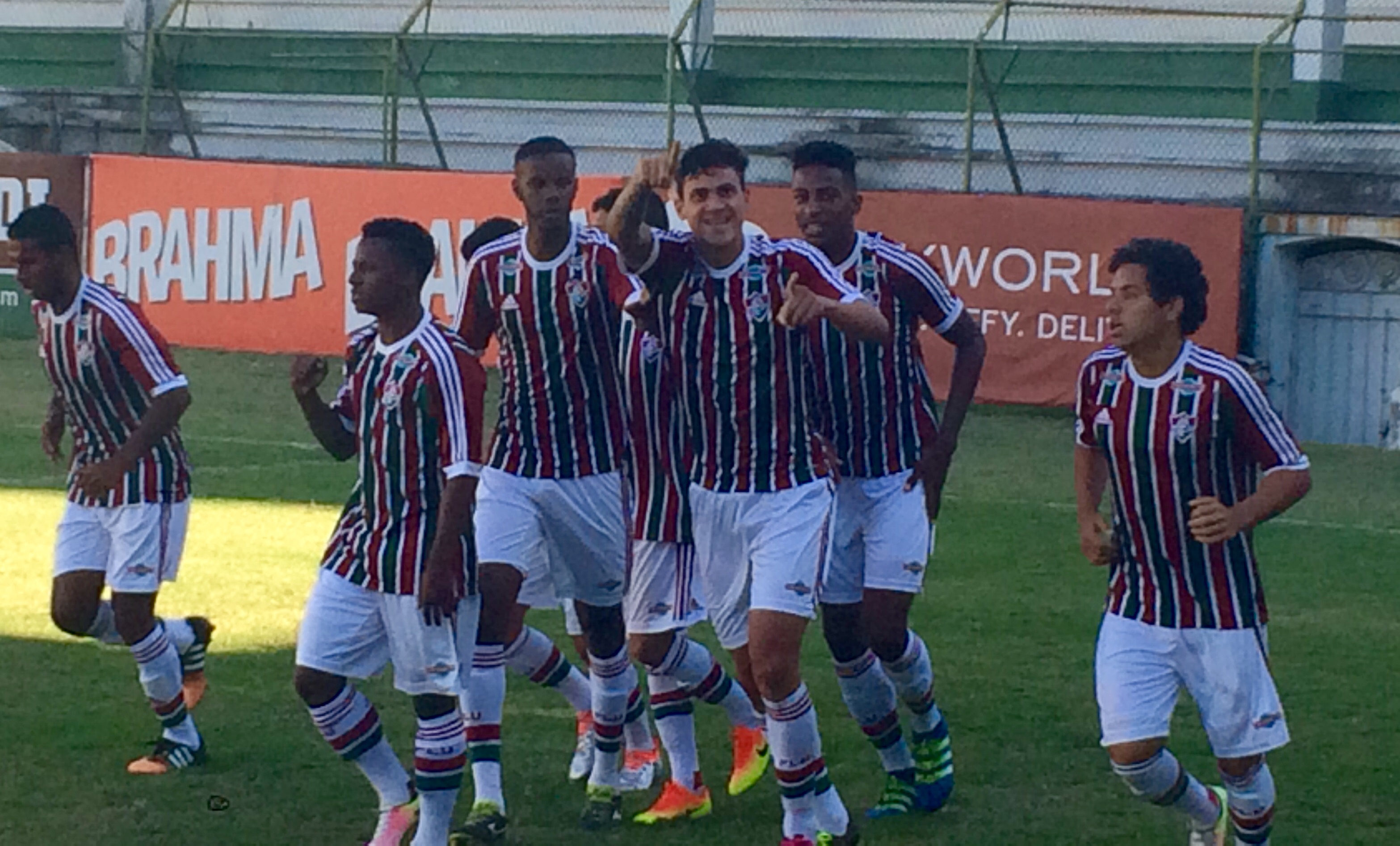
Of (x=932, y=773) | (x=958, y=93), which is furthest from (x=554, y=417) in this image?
(x=958, y=93)

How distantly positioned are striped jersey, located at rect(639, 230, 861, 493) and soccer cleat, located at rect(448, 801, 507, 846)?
4.11 ft

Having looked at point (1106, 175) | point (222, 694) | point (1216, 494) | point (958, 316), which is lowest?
point (222, 694)

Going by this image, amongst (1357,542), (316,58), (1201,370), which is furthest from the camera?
(316,58)

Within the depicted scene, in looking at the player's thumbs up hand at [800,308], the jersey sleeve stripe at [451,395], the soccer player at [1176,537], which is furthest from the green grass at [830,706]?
the player's thumbs up hand at [800,308]

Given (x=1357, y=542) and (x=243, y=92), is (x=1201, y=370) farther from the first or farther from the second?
(x=243, y=92)

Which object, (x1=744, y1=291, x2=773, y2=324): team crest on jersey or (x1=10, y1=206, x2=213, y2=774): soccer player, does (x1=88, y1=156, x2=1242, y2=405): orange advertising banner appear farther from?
(x1=744, y1=291, x2=773, y2=324): team crest on jersey

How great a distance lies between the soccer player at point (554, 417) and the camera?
746 cm

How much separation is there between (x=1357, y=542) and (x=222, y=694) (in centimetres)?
762

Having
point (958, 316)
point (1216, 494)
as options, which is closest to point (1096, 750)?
point (958, 316)

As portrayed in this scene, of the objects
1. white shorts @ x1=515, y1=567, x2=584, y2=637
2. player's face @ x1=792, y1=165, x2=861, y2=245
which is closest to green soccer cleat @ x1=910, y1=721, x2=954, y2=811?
white shorts @ x1=515, y1=567, x2=584, y2=637

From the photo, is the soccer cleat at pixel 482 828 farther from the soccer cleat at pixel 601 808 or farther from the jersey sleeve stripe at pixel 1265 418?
the jersey sleeve stripe at pixel 1265 418

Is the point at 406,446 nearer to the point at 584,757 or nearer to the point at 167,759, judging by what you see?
the point at 584,757

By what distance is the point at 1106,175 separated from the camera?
2334 cm

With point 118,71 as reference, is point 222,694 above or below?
below
